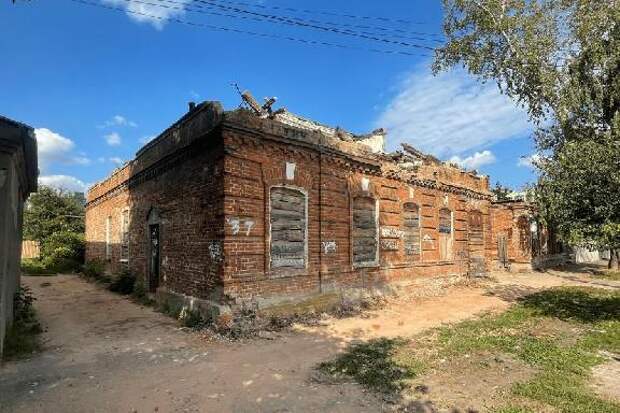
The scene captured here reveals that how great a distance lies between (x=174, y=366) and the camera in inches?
247

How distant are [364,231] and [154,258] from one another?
6202 mm

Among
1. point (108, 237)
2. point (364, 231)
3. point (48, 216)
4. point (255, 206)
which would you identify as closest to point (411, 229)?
point (364, 231)

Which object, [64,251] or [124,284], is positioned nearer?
[124,284]

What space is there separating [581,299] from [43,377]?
13.9 m

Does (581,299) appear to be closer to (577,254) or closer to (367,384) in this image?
(367,384)

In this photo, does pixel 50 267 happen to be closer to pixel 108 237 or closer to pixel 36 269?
pixel 36 269

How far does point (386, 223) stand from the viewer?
1285 cm

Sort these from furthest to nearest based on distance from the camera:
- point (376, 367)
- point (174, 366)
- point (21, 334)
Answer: point (21, 334) < point (174, 366) < point (376, 367)

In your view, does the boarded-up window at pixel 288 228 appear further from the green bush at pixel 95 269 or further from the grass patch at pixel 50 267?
the grass patch at pixel 50 267

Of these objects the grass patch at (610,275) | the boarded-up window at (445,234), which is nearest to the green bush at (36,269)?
the boarded-up window at (445,234)

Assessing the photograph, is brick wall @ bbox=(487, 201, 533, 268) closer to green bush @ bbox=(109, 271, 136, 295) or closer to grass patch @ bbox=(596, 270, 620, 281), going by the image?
grass patch @ bbox=(596, 270, 620, 281)

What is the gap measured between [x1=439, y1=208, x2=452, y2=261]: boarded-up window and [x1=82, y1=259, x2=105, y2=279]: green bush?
13883 mm

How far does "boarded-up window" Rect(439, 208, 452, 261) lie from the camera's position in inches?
607

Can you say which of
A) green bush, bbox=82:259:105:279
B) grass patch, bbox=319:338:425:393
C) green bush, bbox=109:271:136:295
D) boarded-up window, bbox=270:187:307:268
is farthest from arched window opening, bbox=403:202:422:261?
green bush, bbox=82:259:105:279
